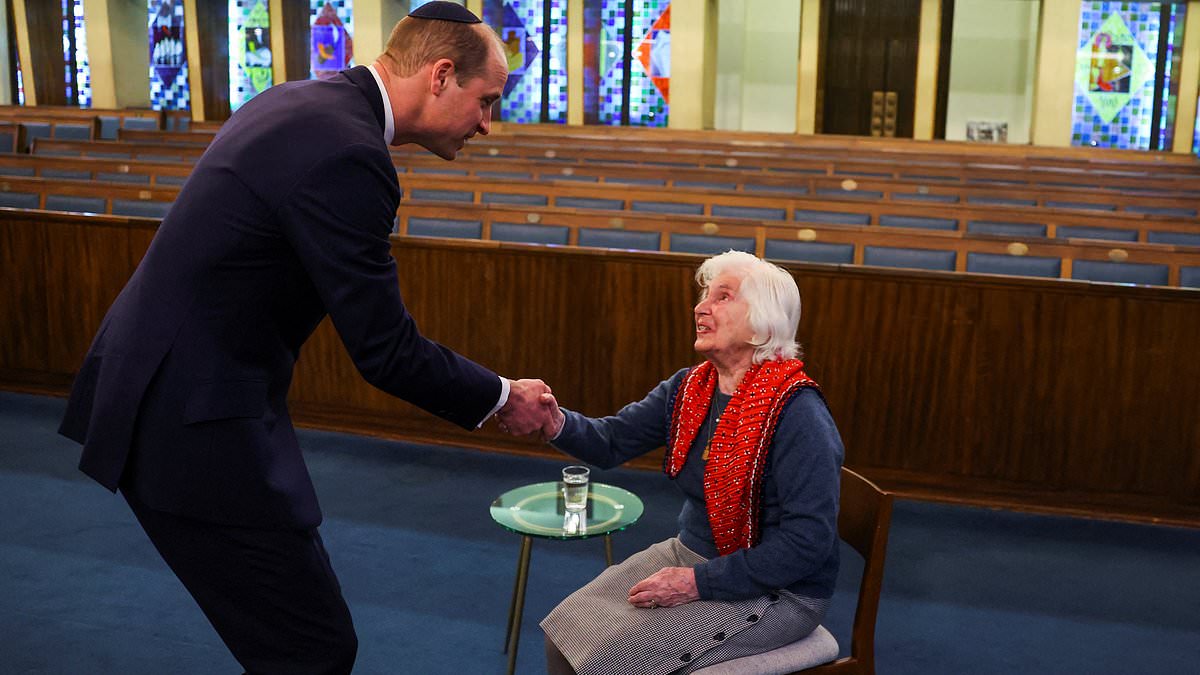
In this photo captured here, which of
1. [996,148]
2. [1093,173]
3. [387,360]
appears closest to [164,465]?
[387,360]

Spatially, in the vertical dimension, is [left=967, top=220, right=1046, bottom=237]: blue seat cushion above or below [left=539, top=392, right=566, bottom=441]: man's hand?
above

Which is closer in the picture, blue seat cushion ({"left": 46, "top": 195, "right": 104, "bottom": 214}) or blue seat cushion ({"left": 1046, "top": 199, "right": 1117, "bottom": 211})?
blue seat cushion ({"left": 46, "top": 195, "right": 104, "bottom": 214})

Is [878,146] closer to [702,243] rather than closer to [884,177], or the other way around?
[884,177]

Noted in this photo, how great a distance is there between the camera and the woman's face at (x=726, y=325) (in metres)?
2.00

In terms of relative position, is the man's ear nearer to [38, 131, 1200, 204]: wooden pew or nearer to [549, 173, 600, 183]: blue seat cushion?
[38, 131, 1200, 204]: wooden pew

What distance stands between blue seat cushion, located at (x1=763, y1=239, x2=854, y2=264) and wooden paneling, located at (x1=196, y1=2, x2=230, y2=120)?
10.6m

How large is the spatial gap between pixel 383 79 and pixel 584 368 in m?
2.37

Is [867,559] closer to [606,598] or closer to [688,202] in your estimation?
[606,598]

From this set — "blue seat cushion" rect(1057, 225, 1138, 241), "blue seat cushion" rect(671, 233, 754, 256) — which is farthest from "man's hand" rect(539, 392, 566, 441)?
"blue seat cushion" rect(1057, 225, 1138, 241)

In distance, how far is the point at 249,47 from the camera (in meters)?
14.1

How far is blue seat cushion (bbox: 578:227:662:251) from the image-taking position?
4691 millimetres

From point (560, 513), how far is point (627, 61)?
456 inches

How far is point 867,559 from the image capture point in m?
1.89

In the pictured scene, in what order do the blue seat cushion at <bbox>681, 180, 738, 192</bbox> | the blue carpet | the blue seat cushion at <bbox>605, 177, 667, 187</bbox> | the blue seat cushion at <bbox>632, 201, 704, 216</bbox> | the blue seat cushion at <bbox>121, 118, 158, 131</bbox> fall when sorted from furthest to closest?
the blue seat cushion at <bbox>121, 118, 158, 131</bbox> → the blue seat cushion at <bbox>605, 177, 667, 187</bbox> → the blue seat cushion at <bbox>681, 180, 738, 192</bbox> → the blue seat cushion at <bbox>632, 201, 704, 216</bbox> → the blue carpet
